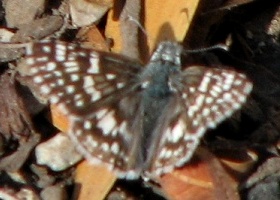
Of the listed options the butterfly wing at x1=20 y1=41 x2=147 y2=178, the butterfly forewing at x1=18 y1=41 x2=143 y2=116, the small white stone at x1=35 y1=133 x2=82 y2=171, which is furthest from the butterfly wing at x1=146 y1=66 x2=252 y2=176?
the small white stone at x1=35 y1=133 x2=82 y2=171

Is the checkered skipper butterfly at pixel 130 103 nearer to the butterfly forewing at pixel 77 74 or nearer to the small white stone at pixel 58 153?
the butterfly forewing at pixel 77 74

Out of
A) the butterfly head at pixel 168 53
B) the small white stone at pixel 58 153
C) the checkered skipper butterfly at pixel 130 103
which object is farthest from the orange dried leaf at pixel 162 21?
the small white stone at pixel 58 153

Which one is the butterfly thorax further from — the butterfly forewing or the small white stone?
the small white stone

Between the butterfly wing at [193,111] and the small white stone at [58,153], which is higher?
the butterfly wing at [193,111]

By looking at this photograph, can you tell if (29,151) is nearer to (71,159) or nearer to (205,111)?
(71,159)

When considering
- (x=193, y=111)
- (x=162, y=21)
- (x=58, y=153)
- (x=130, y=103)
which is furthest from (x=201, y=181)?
(x=162, y=21)

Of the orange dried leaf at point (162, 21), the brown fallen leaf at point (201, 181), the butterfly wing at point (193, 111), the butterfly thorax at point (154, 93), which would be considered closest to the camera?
the butterfly wing at point (193, 111)
